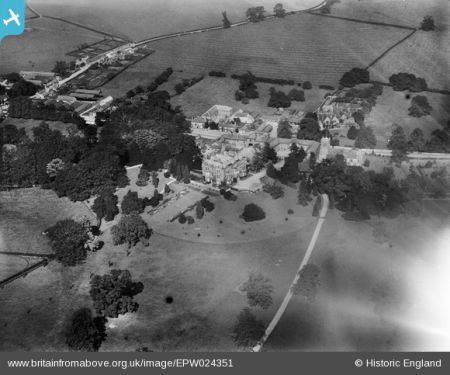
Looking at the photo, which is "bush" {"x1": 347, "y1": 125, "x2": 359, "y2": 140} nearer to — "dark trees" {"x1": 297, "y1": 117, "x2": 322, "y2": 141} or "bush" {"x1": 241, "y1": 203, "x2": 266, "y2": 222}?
"dark trees" {"x1": 297, "y1": 117, "x2": 322, "y2": 141}

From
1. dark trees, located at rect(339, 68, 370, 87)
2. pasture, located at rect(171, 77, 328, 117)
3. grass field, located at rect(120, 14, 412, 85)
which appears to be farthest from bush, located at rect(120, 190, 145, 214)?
grass field, located at rect(120, 14, 412, 85)

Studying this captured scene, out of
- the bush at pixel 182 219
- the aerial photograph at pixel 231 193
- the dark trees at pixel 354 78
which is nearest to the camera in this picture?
the aerial photograph at pixel 231 193

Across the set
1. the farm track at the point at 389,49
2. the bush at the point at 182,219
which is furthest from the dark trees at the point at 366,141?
the farm track at the point at 389,49

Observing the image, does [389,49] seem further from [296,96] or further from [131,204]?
[131,204]

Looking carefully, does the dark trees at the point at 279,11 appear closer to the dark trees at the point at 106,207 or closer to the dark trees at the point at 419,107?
the dark trees at the point at 419,107

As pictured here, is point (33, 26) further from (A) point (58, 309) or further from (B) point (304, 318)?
(B) point (304, 318)

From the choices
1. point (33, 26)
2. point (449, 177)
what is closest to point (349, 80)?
point (449, 177)
